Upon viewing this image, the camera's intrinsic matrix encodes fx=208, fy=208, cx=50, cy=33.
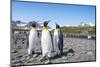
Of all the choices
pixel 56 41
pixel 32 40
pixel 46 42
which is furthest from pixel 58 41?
pixel 32 40

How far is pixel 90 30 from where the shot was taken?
2.79 m

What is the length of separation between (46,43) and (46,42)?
0.04ft

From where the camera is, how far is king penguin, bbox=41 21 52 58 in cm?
253

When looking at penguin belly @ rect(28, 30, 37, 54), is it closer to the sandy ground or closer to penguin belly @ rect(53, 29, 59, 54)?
the sandy ground

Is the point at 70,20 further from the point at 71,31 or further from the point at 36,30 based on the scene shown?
the point at 36,30

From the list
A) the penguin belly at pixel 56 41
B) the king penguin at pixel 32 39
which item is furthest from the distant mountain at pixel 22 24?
the penguin belly at pixel 56 41

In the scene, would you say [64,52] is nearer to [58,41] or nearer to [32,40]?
[58,41]

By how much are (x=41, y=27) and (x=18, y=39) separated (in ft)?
1.05

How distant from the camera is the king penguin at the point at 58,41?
259cm

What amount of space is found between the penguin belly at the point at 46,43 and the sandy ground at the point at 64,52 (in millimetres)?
63

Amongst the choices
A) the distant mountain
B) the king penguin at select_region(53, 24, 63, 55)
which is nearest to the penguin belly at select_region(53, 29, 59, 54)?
the king penguin at select_region(53, 24, 63, 55)

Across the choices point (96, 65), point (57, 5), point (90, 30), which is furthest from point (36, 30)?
point (96, 65)

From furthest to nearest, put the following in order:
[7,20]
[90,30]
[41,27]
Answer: [90,30] → [41,27] → [7,20]

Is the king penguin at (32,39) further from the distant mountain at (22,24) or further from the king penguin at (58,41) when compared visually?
the king penguin at (58,41)
